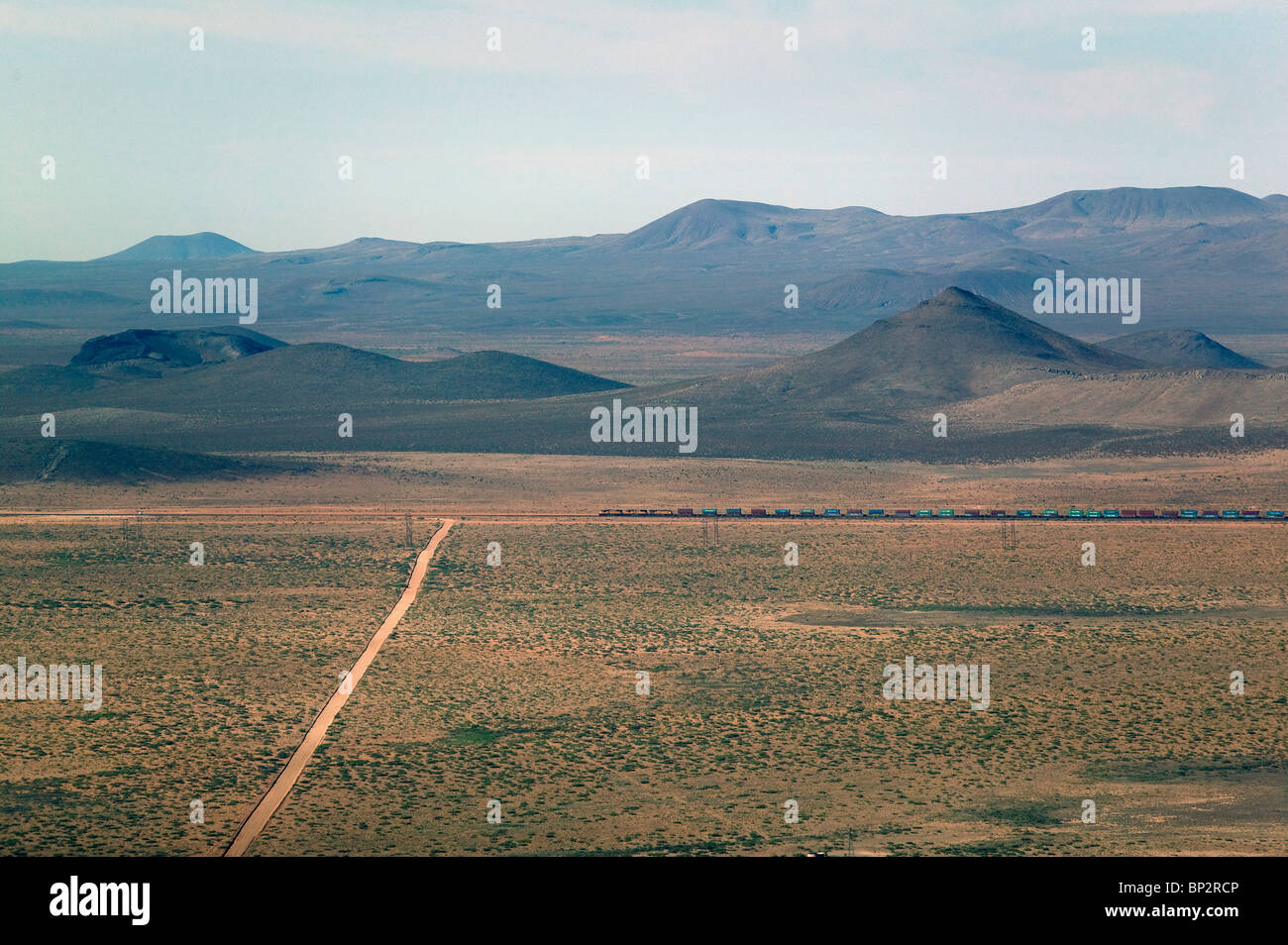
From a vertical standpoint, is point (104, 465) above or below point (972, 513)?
above

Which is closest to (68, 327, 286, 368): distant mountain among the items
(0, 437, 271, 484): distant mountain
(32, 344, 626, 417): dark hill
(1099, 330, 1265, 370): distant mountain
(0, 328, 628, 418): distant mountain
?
(0, 328, 628, 418): distant mountain

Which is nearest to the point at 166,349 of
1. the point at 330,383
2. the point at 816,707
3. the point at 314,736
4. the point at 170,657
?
the point at 330,383

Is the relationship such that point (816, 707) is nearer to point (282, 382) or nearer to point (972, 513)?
point (972, 513)

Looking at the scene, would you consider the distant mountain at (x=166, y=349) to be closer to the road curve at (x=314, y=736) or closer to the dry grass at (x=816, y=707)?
the dry grass at (x=816, y=707)

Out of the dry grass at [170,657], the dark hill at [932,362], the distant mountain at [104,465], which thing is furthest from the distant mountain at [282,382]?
the dry grass at [170,657]
